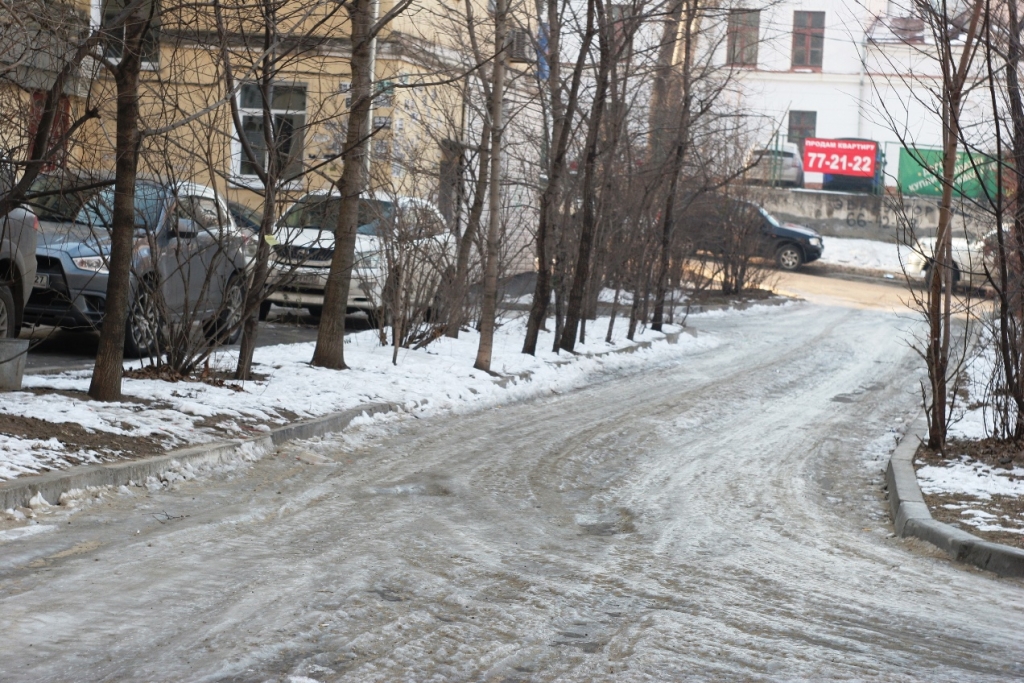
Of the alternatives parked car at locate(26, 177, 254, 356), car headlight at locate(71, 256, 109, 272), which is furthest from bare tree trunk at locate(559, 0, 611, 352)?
car headlight at locate(71, 256, 109, 272)

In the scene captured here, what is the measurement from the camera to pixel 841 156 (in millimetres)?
42406

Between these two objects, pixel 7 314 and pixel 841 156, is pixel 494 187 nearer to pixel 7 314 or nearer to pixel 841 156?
pixel 7 314

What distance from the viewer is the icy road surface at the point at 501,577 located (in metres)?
4.43

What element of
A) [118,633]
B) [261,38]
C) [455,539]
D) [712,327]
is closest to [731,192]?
[712,327]

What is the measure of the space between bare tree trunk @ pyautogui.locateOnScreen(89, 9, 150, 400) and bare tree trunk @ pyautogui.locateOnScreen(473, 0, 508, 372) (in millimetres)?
4744

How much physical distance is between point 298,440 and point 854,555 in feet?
14.5

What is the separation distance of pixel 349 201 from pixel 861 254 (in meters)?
31.0

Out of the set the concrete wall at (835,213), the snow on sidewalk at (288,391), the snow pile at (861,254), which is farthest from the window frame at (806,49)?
the snow on sidewalk at (288,391)

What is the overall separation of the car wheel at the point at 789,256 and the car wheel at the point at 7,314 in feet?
97.1

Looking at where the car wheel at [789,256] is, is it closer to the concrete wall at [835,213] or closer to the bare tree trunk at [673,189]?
the concrete wall at [835,213]

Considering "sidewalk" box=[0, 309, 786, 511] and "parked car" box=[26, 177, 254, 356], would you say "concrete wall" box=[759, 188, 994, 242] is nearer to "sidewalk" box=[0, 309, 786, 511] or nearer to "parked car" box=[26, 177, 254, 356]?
"sidewalk" box=[0, 309, 786, 511]

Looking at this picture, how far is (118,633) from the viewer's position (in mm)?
4465

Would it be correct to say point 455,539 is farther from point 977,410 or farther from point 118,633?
point 977,410

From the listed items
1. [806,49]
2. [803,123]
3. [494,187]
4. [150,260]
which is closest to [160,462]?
[150,260]
